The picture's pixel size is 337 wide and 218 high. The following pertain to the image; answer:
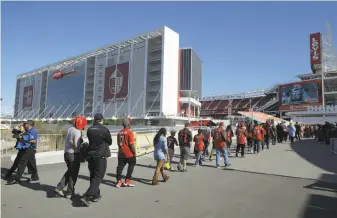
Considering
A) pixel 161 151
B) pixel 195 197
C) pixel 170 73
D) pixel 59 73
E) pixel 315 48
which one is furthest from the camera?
pixel 59 73

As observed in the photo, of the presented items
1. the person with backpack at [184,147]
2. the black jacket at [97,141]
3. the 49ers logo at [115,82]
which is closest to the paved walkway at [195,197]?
the person with backpack at [184,147]

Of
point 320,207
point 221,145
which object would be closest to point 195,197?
point 320,207

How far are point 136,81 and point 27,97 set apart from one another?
65.2 metres

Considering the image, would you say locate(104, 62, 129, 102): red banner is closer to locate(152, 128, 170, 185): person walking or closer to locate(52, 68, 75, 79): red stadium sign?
locate(52, 68, 75, 79): red stadium sign

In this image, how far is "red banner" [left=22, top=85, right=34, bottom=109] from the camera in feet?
340

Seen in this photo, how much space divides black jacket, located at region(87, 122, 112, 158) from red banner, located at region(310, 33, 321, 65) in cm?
8386

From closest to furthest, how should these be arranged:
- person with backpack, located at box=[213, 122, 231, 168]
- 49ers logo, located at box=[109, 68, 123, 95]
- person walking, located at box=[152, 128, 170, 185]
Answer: person walking, located at box=[152, 128, 170, 185], person with backpack, located at box=[213, 122, 231, 168], 49ers logo, located at box=[109, 68, 123, 95]

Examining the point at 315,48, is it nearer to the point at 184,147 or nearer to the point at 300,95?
the point at 300,95

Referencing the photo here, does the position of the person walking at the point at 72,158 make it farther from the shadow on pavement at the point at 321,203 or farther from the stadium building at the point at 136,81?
the stadium building at the point at 136,81

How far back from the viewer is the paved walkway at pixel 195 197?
4.59 m

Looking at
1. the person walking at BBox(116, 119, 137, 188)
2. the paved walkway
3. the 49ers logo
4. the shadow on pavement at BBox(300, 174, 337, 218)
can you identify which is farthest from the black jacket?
the 49ers logo

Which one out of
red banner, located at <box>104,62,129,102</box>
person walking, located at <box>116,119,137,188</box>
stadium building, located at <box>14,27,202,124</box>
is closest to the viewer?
person walking, located at <box>116,119,137,188</box>

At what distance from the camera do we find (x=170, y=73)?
59.4m

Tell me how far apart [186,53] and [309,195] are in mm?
62041
